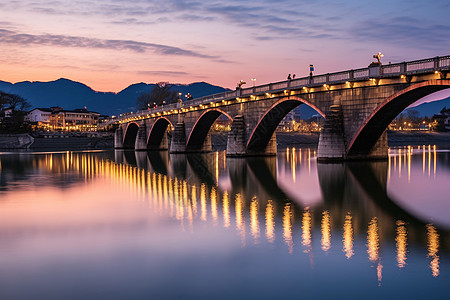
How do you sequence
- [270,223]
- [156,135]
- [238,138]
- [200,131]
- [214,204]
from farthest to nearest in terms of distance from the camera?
[156,135], [200,131], [238,138], [214,204], [270,223]

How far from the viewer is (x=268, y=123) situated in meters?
54.3

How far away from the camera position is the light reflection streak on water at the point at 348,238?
1239cm

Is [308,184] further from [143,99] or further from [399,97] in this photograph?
[143,99]

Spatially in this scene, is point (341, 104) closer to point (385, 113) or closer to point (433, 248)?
point (385, 113)

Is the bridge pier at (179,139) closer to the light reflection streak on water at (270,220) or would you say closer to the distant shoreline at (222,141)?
the distant shoreline at (222,141)

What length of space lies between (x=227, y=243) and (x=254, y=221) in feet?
11.1

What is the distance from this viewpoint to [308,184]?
28.8 metres

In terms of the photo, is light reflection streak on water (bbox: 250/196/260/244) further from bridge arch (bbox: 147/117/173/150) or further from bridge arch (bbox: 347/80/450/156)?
bridge arch (bbox: 147/117/173/150)

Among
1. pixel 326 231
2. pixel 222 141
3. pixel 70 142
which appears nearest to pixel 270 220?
pixel 326 231

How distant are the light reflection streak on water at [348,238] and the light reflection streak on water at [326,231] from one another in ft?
1.45

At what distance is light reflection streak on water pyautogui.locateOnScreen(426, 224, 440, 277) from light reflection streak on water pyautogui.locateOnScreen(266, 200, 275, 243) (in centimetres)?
423

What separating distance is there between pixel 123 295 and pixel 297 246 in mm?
5318

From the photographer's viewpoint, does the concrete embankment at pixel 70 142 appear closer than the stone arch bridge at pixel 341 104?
No

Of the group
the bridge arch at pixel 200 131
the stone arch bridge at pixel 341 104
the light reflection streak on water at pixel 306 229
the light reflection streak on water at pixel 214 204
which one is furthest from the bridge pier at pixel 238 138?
the light reflection streak on water at pixel 306 229
